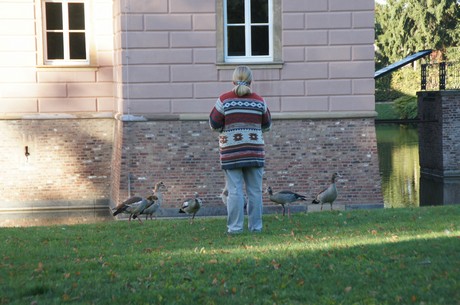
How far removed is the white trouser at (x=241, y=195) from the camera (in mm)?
10219

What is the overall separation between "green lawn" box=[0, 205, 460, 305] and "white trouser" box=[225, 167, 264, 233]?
246 millimetres

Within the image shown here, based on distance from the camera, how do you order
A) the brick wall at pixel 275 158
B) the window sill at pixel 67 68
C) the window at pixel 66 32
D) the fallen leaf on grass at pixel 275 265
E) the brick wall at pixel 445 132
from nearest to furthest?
the fallen leaf on grass at pixel 275 265
the brick wall at pixel 275 158
the window sill at pixel 67 68
the window at pixel 66 32
the brick wall at pixel 445 132

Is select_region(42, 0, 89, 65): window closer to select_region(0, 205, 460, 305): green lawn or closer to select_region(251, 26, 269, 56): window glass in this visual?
select_region(251, 26, 269, 56): window glass

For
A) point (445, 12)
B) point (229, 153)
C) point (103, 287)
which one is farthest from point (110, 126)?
point (445, 12)

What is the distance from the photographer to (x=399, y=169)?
2706 cm

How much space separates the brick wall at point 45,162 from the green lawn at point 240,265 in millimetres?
6892

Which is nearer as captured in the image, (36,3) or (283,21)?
(283,21)

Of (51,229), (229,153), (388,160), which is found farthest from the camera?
(388,160)

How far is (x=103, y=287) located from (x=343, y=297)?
1916mm

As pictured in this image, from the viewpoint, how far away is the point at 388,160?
98.3 ft

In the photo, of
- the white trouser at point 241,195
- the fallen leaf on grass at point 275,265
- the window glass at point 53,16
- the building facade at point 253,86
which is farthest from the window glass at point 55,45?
the fallen leaf on grass at point 275,265

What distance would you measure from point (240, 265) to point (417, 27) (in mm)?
53599

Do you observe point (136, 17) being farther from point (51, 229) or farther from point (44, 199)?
point (51, 229)

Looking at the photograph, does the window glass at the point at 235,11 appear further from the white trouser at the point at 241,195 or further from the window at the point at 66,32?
→ the white trouser at the point at 241,195
